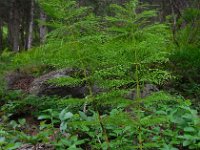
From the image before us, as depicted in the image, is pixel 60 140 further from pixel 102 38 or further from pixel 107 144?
pixel 102 38

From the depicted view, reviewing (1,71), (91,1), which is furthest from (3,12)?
(1,71)

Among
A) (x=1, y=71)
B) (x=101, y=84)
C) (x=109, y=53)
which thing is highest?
(x=109, y=53)

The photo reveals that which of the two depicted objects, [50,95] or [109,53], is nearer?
[109,53]

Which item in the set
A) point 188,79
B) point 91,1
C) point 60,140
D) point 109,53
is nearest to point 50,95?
point 188,79

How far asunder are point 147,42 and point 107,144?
3.23 feet

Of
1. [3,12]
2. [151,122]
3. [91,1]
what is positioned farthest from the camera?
[3,12]

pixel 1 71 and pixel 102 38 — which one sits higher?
pixel 102 38

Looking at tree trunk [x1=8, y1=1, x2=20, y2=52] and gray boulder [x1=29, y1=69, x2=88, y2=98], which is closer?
gray boulder [x1=29, y1=69, x2=88, y2=98]

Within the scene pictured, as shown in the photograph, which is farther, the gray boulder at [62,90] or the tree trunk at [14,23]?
the tree trunk at [14,23]

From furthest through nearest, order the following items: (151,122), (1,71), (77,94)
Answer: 1. (1,71)
2. (77,94)
3. (151,122)

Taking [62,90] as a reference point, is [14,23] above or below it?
above

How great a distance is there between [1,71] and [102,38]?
7.25m

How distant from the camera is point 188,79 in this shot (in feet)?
26.1

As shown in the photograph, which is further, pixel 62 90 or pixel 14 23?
pixel 14 23
